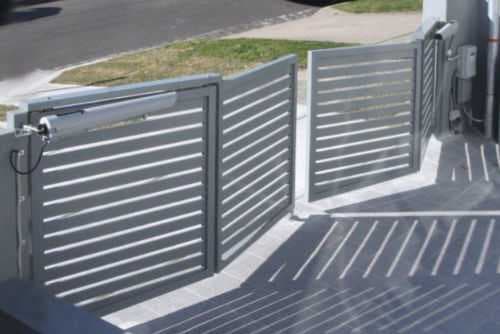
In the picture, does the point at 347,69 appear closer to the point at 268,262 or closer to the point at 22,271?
the point at 268,262

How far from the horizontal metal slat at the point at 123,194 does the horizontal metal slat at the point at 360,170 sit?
2107 millimetres

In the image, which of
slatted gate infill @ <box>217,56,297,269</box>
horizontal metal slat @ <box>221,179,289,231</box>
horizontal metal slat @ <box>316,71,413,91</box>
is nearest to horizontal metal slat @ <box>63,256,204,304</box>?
slatted gate infill @ <box>217,56,297,269</box>

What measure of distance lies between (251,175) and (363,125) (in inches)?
70.7

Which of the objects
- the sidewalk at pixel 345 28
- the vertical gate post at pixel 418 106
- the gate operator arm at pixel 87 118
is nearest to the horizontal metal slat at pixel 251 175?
the gate operator arm at pixel 87 118

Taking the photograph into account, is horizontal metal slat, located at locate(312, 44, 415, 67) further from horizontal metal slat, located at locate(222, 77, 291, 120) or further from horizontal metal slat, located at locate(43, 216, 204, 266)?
horizontal metal slat, located at locate(43, 216, 204, 266)

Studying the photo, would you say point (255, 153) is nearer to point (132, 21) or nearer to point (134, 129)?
point (134, 129)

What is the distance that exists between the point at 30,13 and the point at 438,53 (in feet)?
26.6

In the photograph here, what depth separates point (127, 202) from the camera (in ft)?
16.9

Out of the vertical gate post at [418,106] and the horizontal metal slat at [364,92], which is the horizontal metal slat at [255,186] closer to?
the horizontal metal slat at [364,92]

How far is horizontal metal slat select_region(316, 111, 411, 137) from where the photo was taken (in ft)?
24.4

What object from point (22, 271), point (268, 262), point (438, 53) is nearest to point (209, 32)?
point (438, 53)

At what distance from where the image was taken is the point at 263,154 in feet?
21.5

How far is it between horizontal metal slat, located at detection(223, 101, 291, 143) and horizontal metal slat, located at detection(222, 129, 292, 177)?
0.16 metres

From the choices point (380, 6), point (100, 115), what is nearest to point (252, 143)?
point (100, 115)
